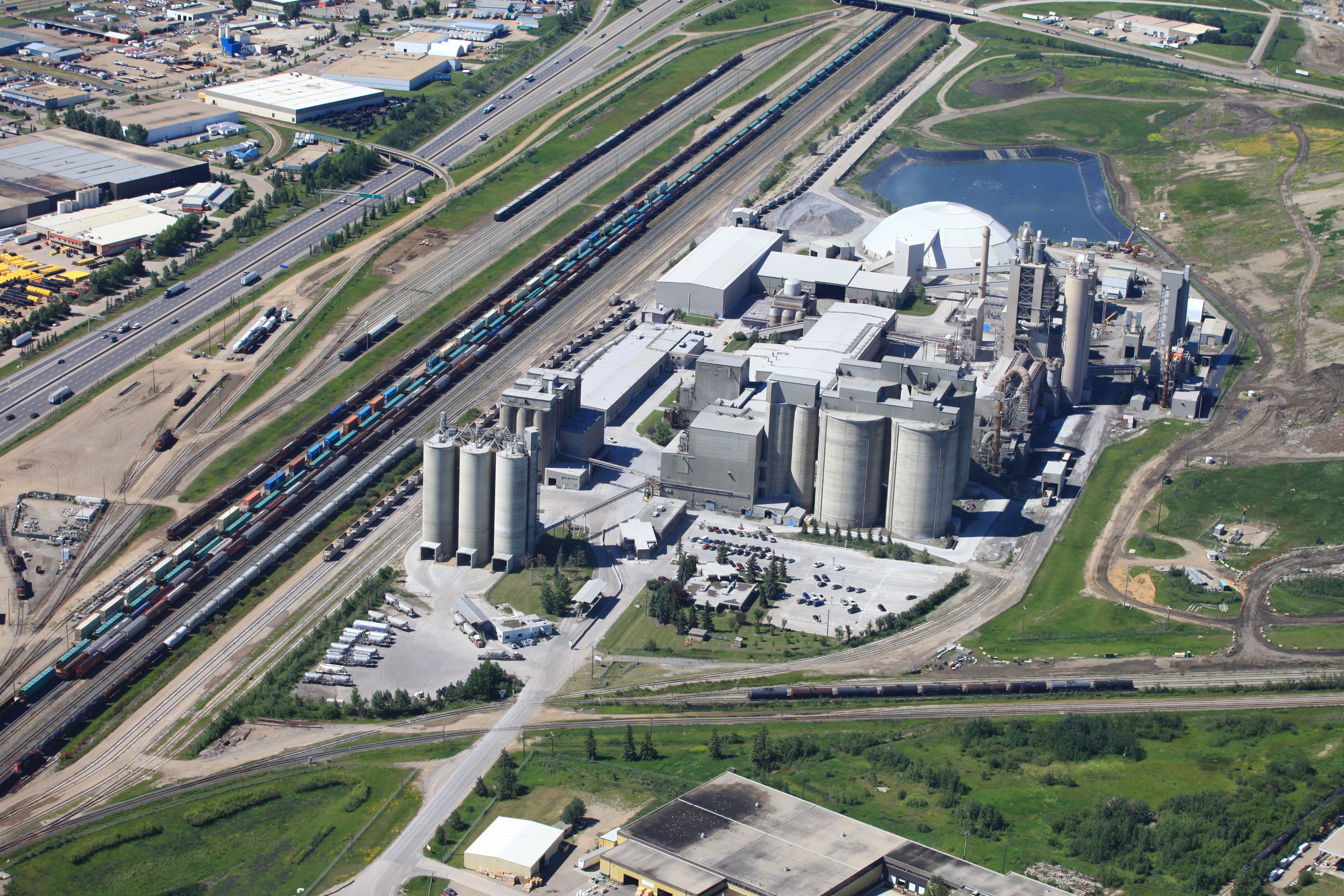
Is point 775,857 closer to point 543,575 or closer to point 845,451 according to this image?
point 543,575

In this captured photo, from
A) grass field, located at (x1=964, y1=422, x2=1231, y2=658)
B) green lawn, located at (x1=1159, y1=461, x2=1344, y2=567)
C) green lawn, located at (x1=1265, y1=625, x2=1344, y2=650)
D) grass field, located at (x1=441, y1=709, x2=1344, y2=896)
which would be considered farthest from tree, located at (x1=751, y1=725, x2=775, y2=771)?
green lawn, located at (x1=1159, y1=461, x2=1344, y2=567)

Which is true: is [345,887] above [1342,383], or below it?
below

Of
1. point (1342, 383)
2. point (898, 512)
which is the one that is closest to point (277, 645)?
point (898, 512)

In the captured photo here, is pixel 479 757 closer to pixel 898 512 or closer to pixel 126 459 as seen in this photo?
pixel 898 512

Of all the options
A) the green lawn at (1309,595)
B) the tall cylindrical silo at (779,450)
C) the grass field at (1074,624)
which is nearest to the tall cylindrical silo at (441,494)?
the tall cylindrical silo at (779,450)

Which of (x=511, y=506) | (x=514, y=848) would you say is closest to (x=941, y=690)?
(x=514, y=848)

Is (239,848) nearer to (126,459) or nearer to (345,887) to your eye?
(345,887)

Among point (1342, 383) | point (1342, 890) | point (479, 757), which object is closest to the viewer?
point (1342, 890)

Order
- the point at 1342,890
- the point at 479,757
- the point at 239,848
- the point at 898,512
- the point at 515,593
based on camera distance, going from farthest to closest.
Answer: the point at 898,512 < the point at 515,593 < the point at 479,757 < the point at 239,848 < the point at 1342,890

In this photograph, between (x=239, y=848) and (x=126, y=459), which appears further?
(x=126, y=459)
